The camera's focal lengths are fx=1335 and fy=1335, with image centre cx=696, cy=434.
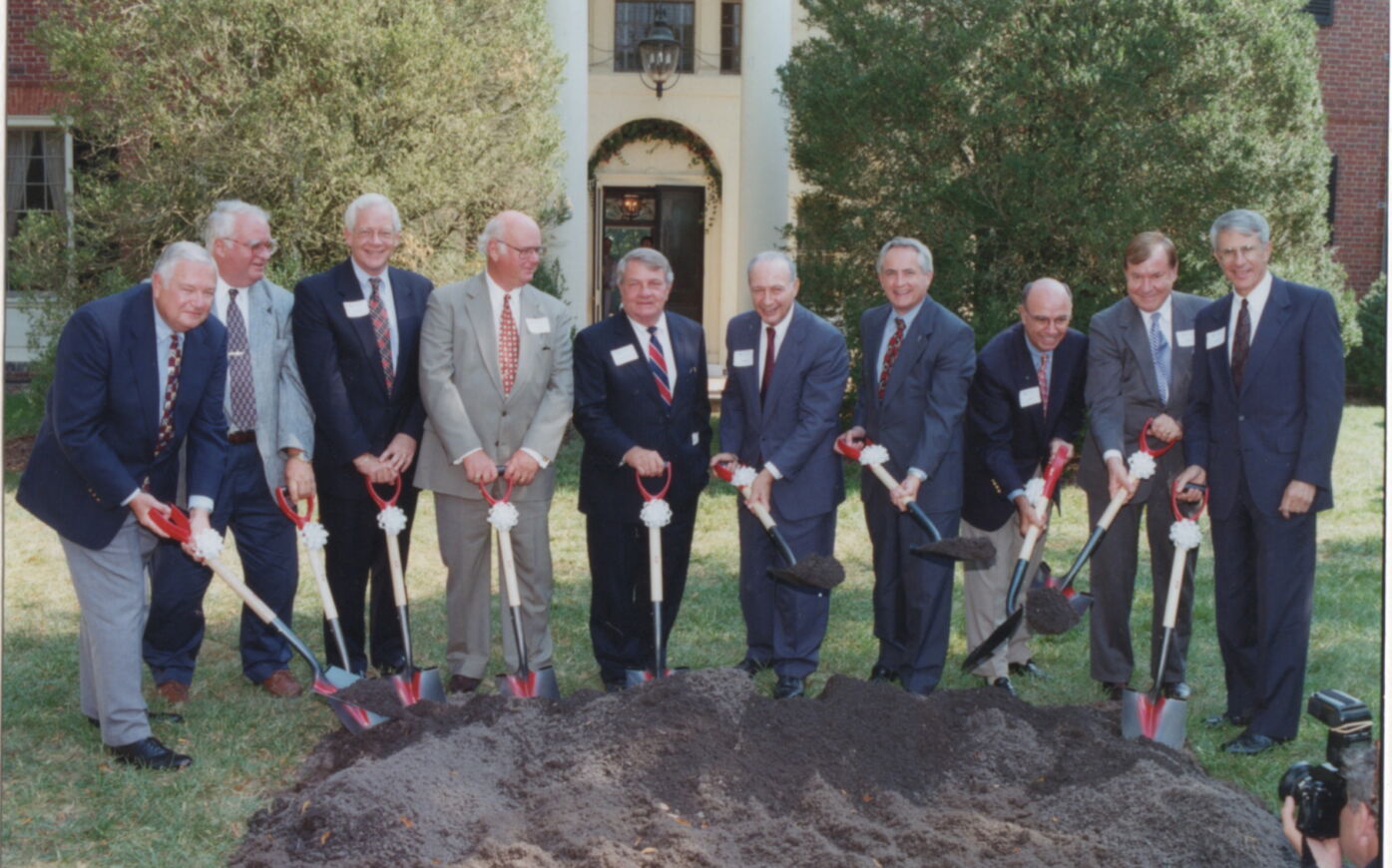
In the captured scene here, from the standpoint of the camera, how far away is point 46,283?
463 inches

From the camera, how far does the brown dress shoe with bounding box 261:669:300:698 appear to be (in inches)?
231

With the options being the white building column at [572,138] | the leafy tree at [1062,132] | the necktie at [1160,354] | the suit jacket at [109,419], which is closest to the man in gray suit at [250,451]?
the suit jacket at [109,419]

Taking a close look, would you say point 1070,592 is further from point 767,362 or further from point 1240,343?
point 767,362

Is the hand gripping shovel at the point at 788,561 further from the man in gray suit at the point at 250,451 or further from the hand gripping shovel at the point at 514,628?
the man in gray suit at the point at 250,451

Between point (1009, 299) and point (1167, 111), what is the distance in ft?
6.33

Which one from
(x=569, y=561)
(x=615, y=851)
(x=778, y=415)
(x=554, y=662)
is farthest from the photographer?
(x=569, y=561)

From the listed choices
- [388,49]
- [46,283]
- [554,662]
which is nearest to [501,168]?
[388,49]

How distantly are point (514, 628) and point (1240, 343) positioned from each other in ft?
10.4

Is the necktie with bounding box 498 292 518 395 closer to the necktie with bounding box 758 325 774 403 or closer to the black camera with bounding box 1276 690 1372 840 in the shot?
the necktie with bounding box 758 325 774 403

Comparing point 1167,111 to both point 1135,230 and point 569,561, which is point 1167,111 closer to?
point 1135,230

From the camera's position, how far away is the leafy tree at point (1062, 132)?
415 inches

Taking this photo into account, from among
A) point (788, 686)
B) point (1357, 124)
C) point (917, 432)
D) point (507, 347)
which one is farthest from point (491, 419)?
point (1357, 124)

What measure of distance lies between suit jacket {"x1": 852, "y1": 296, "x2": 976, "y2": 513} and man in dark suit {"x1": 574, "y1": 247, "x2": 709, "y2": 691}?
2.77 ft

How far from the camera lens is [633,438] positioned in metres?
5.94
